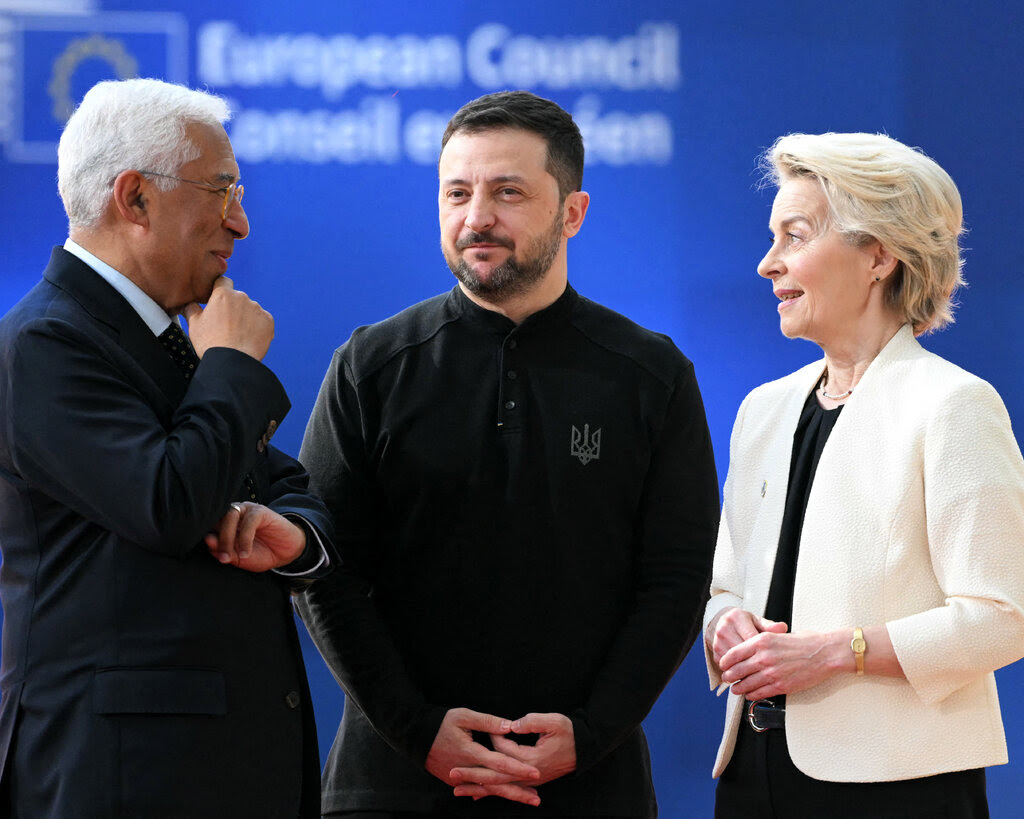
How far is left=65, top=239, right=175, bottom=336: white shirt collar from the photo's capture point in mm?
1896

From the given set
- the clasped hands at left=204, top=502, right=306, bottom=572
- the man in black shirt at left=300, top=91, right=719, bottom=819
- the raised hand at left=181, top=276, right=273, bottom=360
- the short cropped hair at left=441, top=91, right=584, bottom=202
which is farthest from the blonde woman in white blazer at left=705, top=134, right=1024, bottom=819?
the raised hand at left=181, top=276, right=273, bottom=360

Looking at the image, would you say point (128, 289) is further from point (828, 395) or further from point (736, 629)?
point (828, 395)

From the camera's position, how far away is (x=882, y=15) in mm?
3650

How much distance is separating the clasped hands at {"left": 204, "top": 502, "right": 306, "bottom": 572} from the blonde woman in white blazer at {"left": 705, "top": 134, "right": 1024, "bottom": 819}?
2.77ft

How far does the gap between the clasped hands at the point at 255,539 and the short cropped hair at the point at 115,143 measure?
20.5 inches

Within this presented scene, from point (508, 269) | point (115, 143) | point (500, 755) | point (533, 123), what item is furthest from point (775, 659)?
point (115, 143)

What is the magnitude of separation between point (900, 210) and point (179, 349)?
1380mm

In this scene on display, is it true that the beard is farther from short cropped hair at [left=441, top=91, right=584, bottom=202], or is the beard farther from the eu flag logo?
the eu flag logo

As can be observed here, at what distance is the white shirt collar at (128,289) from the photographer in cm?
190

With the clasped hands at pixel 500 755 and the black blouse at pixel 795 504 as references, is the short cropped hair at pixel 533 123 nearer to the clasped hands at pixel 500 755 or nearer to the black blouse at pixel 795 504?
the black blouse at pixel 795 504

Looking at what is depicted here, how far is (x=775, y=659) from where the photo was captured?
7.21 feet

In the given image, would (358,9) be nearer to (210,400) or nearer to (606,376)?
(606,376)

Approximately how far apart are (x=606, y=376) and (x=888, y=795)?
0.91m

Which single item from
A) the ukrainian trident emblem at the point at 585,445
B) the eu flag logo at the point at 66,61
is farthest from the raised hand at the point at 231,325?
the eu flag logo at the point at 66,61
